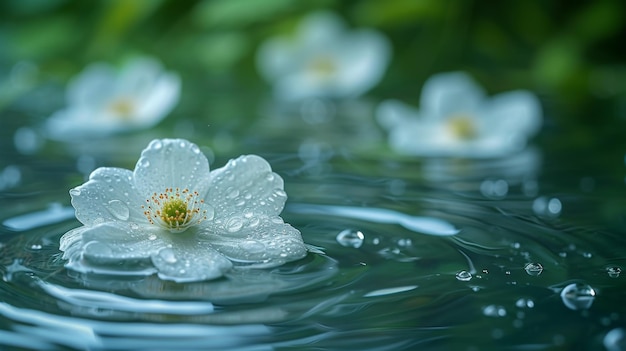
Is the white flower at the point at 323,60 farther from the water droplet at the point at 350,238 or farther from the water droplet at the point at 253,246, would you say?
the water droplet at the point at 253,246

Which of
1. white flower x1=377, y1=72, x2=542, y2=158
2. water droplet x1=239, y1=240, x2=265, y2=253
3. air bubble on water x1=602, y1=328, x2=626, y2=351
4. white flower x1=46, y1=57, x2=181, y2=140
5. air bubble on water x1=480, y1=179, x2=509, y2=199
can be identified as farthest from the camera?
white flower x1=46, y1=57, x2=181, y2=140

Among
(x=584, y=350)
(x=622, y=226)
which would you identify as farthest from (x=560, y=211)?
(x=584, y=350)

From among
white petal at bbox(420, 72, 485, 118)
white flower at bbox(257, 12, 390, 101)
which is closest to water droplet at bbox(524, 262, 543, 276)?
white petal at bbox(420, 72, 485, 118)

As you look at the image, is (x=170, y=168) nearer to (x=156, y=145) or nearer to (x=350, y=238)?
(x=156, y=145)

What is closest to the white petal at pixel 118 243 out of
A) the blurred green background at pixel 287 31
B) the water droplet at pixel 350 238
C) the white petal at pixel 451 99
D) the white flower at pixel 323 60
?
the water droplet at pixel 350 238

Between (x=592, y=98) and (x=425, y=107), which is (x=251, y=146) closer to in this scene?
(x=425, y=107)

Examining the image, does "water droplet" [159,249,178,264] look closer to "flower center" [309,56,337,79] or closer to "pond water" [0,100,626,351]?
"pond water" [0,100,626,351]
